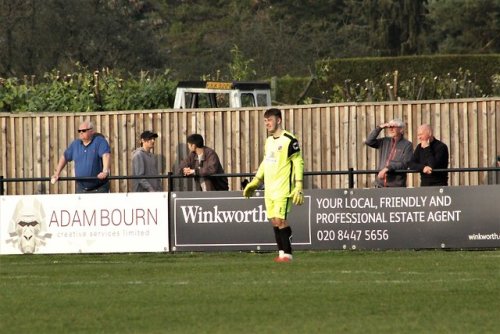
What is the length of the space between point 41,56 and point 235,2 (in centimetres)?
2021

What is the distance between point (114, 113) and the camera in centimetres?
2689

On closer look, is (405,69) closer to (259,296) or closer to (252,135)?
(252,135)

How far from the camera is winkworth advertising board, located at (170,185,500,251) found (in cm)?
2034

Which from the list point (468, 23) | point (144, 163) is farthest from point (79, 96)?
point (468, 23)

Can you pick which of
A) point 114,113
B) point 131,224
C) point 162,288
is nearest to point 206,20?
point 114,113

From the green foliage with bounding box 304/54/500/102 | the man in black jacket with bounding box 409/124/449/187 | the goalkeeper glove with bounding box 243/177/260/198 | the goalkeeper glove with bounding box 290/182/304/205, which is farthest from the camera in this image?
the green foliage with bounding box 304/54/500/102

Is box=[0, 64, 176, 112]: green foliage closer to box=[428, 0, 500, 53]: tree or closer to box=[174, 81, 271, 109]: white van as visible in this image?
box=[174, 81, 271, 109]: white van

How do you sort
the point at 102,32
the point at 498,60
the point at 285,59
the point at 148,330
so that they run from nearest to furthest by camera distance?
the point at 148,330 → the point at 498,60 → the point at 102,32 → the point at 285,59

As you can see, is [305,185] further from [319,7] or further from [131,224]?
[319,7]

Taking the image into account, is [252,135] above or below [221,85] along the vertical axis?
below

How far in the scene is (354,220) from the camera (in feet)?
68.1

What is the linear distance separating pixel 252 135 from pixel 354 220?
6154 mm

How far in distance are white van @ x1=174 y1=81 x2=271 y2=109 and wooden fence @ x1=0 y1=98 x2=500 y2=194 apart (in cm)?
459

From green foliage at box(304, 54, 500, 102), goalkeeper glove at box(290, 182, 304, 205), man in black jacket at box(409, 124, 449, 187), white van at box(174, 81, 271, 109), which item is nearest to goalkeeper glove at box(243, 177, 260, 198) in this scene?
goalkeeper glove at box(290, 182, 304, 205)
